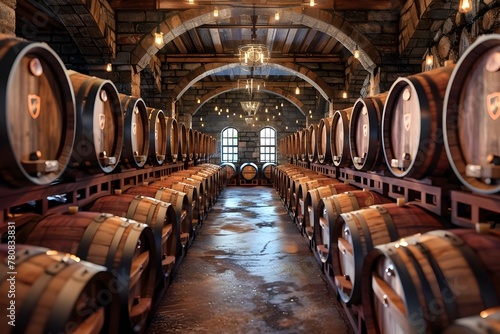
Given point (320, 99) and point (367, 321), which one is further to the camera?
point (320, 99)

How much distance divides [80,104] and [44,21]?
25.7 ft

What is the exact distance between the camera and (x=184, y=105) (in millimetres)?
17812

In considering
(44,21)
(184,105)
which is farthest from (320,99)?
(44,21)

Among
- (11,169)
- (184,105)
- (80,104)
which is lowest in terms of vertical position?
(11,169)

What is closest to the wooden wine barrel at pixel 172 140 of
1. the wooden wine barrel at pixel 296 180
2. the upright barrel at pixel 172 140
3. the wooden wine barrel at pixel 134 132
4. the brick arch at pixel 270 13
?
the upright barrel at pixel 172 140

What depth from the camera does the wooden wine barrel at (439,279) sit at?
1539mm

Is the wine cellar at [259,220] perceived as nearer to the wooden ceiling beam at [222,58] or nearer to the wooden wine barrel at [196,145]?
the wooden wine barrel at [196,145]

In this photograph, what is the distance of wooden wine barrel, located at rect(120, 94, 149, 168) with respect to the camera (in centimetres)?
389

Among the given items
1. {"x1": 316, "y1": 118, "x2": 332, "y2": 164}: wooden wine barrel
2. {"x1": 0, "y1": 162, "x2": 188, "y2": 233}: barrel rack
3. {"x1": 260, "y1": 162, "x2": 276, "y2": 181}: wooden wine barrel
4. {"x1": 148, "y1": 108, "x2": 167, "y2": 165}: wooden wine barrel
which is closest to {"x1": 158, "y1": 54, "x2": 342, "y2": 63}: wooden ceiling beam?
{"x1": 260, "y1": 162, "x2": 276, "y2": 181}: wooden wine barrel

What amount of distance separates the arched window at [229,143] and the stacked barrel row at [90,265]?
61.3 feet

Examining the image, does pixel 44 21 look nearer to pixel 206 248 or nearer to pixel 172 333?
pixel 206 248

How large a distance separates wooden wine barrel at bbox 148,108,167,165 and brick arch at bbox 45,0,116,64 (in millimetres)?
2588

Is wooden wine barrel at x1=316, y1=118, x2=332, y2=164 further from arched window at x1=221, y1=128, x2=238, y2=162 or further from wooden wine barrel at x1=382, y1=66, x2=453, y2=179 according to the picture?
arched window at x1=221, y1=128, x2=238, y2=162

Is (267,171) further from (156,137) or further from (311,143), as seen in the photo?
(156,137)
